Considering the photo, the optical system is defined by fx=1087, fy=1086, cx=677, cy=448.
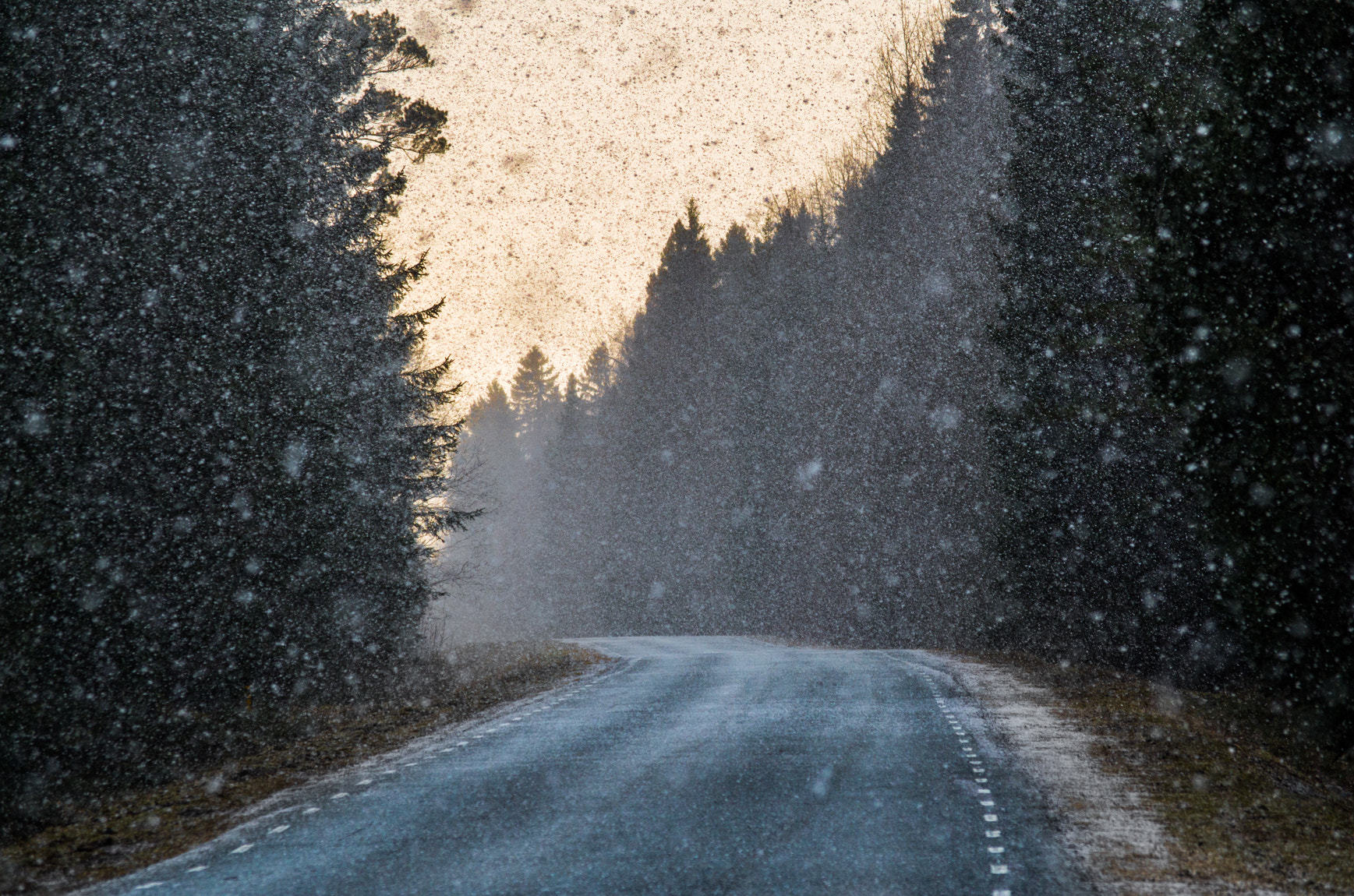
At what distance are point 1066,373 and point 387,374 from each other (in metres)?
13.2

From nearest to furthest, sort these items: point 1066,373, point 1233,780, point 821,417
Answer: point 1233,780 < point 1066,373 < point 821,417

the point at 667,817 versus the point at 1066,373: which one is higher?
the point at 1066,373

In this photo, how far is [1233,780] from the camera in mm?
10742

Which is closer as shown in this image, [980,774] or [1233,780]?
[980,774]

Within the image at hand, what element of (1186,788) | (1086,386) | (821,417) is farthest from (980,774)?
(821,417)

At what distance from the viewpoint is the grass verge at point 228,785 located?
8.05m

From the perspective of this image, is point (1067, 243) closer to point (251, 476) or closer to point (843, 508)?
point (251, 476)

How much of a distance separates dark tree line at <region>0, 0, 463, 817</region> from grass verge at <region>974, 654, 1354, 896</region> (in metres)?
9.80

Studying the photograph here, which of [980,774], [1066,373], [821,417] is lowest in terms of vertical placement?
[980,774]

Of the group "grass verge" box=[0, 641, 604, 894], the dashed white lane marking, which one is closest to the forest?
"grass verge" box=[0, 641, 604, 894]

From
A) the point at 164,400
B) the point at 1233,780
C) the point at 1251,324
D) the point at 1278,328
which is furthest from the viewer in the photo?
the point at 164,400

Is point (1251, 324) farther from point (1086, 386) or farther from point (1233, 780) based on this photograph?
point (1086, 386)

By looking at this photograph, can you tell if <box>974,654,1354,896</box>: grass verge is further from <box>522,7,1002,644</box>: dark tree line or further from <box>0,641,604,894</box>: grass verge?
<box>522,7,1002,644</box>: dark tree line

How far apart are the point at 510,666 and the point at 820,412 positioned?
25.9m
